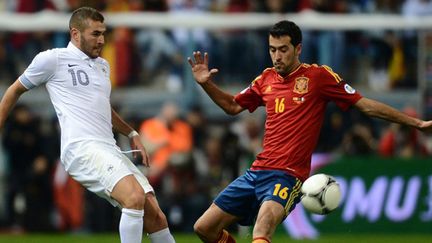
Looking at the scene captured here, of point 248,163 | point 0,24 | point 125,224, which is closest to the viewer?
point 125,224

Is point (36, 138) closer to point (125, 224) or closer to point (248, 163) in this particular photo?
point (248, 163)

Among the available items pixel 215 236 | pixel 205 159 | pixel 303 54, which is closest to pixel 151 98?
pixel 205 159

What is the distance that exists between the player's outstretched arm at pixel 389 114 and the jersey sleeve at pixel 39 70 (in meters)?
2.71

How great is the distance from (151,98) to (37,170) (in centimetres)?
218

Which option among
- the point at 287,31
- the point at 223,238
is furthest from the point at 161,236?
the point at 287,31

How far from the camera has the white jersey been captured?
1038 cm

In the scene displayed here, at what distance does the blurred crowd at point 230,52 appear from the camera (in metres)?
19.0

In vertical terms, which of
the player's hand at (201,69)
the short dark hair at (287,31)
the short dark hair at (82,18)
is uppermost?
the short dark hair at (82,18)

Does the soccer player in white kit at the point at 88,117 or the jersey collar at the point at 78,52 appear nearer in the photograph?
the soccer player in white kit at the point at 88,117

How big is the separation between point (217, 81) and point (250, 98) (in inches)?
318

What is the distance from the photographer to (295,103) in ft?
34.4

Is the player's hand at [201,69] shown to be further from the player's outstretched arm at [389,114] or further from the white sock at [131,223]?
the white sock at [131,223]

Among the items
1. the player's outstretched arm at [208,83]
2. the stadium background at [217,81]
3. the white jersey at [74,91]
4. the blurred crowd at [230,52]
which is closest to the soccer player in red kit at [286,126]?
the player's outstretched arm at [208,83]

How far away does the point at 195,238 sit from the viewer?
54.3ft
